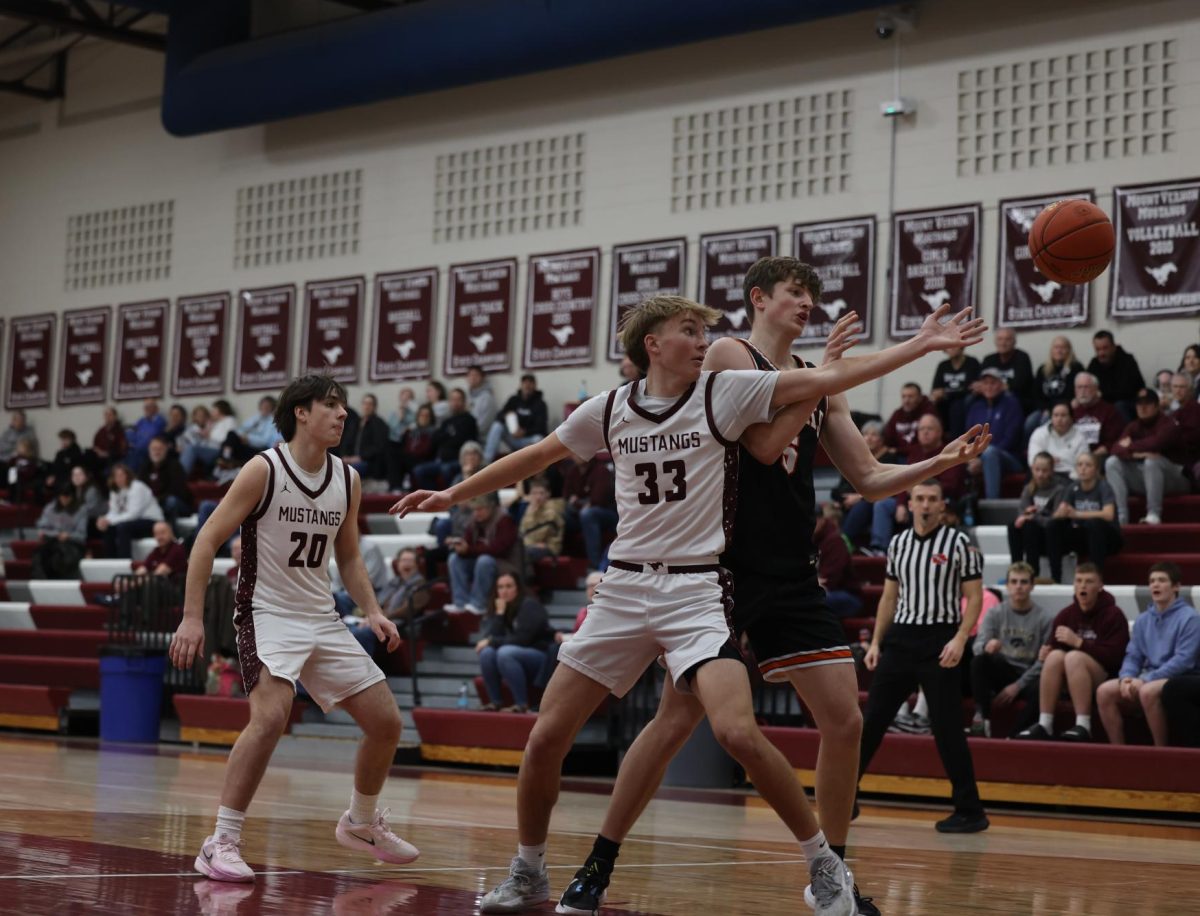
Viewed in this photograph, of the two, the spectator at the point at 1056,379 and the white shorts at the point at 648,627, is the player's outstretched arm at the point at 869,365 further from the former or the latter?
the spectator at the point at 1056,379

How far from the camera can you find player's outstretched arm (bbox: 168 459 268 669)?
5.65 meters

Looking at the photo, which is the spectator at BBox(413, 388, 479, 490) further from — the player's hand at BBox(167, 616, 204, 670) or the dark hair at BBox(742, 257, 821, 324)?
the dark hair at BBox(742, 257, 821, 324)

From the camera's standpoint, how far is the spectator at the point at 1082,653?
35.2 feet

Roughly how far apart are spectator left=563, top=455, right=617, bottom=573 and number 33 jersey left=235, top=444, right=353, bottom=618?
8.56 meters

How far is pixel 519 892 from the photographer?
4.80 meters

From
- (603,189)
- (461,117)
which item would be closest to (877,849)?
(603,189)

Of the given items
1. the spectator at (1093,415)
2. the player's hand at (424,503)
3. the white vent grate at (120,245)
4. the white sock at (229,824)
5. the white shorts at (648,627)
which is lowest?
the white sock at (229,824)

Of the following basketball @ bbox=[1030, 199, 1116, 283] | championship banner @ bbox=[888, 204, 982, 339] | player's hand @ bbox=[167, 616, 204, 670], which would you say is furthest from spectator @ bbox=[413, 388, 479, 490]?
player's hand @ bbox=[167, 616, 204, 670]

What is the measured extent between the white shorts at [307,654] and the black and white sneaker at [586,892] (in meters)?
1.43

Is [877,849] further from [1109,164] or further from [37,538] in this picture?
[37,538]

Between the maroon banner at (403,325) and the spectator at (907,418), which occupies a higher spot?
the maroon banner at (403,325)

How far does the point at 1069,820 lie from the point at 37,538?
51.0 ft

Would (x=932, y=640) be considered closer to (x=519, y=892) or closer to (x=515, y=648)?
(x=519, y=892)

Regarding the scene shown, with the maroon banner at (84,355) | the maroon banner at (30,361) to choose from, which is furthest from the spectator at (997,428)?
the maroon banner at (30,361)
